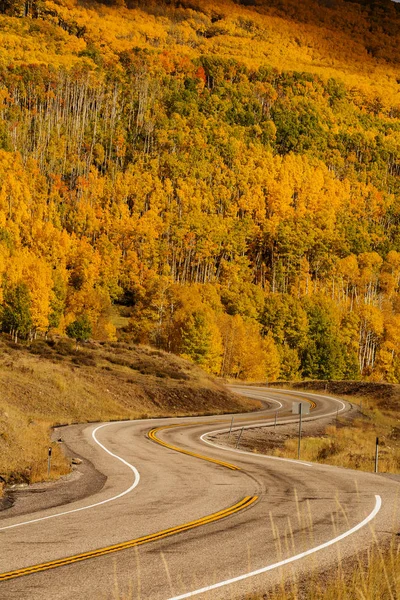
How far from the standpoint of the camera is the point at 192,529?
44.7 ft

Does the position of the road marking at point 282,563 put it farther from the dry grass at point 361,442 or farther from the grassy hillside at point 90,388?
the dry grass at point 361,442

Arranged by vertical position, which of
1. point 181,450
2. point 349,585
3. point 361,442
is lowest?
point 361,442

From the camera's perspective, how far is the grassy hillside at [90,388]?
1461 inches

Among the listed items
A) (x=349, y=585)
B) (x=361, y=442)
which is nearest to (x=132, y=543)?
(x=349, y=585)

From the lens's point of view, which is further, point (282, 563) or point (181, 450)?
point (181, 450)

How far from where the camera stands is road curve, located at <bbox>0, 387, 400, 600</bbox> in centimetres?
991

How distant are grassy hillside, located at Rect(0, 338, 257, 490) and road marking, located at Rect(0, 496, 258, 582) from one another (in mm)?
10567

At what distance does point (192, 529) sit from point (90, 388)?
1422 inches

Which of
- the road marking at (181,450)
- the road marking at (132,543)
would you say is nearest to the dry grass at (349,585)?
the road marking at (132,543)

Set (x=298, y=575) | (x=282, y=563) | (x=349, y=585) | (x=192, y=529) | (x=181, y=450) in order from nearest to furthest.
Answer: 1. (x=349, y=585)
2. (x=298, y=575)
3. (x=282, y=563)
4. (x=192, y=529)
5. (x=181, y=450)

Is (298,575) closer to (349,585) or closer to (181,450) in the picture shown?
(349,585)

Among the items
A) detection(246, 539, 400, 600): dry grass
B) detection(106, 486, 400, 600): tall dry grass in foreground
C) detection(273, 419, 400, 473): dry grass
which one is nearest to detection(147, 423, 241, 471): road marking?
detection(273, 419, 400, 473): dry grass

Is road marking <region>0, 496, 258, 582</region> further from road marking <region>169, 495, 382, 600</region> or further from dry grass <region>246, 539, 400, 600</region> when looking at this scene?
dry grass <region>246, 539, 400, 600</region>

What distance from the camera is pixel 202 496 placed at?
58.1ft
